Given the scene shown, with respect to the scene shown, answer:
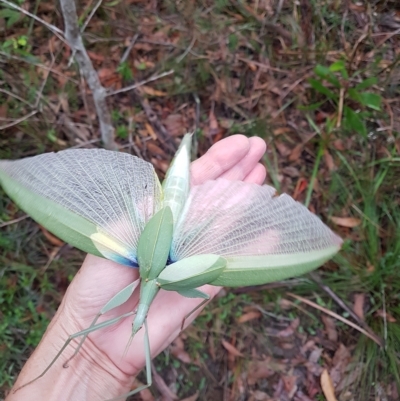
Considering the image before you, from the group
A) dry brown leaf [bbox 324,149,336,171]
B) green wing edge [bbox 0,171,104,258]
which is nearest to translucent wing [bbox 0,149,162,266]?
green wing edge [bbox 0,171,104,258]

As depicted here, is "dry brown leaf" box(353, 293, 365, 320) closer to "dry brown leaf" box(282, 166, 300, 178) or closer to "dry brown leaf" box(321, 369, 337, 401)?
"dry brown leaf" box(321, 369, 337, 401)

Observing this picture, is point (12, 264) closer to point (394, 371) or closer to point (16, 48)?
point (16, 48)

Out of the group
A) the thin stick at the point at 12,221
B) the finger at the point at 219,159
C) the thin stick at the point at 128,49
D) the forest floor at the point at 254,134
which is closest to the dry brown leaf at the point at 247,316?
the forest floor at the point at 254,134

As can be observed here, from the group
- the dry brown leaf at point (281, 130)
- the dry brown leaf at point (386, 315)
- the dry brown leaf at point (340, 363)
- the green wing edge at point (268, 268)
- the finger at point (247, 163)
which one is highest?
the green wing edge at point (268, 268)

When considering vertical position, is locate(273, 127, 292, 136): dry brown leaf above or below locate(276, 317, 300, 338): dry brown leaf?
above

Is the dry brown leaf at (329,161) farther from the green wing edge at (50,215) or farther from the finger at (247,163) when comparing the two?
the green wing edge at (50,215)

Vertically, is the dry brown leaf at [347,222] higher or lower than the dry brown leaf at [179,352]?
higher
